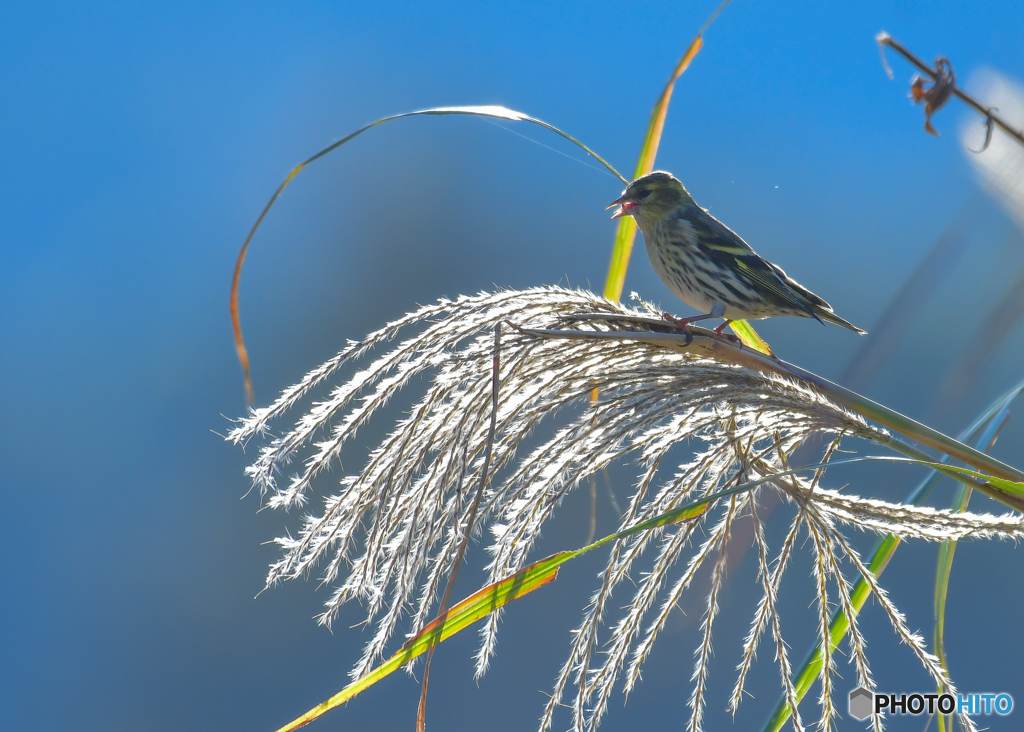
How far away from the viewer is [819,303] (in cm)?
178

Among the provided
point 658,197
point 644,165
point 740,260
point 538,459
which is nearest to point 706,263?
point 740,260

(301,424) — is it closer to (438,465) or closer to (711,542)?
(438,465)

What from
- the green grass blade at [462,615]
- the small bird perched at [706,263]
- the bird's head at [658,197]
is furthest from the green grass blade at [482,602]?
the bird's head at [658,197]

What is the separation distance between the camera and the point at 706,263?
1982mm

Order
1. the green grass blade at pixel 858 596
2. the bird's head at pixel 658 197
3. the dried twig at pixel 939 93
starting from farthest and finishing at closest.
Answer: the bird's head at pixel 658 197 → the green grass blade at pixel 858 596 → the dried twig at pixel 939 93

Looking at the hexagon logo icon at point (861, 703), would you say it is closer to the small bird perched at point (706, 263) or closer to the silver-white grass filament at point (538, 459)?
the silver-white grass filament at point (538, 459)

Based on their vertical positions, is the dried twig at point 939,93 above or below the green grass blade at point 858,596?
above

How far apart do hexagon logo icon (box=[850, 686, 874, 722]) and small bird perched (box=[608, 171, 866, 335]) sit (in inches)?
29.8

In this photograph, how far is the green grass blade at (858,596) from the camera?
1114 mm

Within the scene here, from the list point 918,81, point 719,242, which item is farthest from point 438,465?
point 719,242

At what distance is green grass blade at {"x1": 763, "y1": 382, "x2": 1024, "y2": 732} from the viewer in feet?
3.66

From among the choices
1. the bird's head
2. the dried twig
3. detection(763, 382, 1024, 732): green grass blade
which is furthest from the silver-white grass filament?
the bird's head

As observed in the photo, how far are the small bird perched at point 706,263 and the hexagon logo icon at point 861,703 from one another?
0.76 metres

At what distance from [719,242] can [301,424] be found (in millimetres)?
1360
